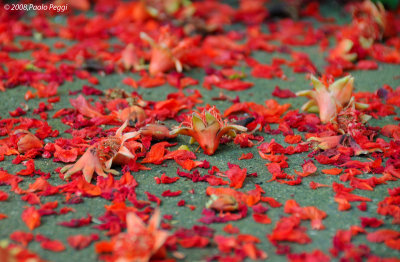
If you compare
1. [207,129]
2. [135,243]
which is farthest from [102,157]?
[135,243]

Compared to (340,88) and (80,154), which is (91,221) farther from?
(340,88)

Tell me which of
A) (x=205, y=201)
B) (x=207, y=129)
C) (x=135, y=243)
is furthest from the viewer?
(x=207, y=129)

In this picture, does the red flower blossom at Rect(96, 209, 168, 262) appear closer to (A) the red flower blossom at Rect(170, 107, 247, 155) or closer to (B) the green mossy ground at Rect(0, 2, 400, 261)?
(B) the green mossy ground at Rect(0, 2, 400, 261)

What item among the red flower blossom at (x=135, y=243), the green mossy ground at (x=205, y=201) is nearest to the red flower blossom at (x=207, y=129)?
the green mossy ground at (x=205, y=201)

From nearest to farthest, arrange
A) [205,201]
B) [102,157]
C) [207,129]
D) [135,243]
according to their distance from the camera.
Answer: [135,243] → [205,201] → [102,157] → [207,129]

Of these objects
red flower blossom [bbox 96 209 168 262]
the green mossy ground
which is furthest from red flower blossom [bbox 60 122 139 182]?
red flower blossom [bbox 96 209 168 262]

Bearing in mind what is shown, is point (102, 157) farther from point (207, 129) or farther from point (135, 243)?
point (135, 243)

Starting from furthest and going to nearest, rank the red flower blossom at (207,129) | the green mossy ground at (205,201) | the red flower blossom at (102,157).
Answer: the red flower blossom at (207,129) < the red flower blossom at (102,157) < the green mossy ground at (205,201)

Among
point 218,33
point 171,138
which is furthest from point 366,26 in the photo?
point 171,138

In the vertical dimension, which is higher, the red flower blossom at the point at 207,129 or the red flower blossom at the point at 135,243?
the red flower blossom at the point at 207,129

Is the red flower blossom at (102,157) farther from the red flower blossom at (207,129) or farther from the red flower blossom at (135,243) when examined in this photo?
the red flower blossom at (135,243)

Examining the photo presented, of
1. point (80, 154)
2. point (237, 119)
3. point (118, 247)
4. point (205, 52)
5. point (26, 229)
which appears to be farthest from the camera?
point (205, 52)
